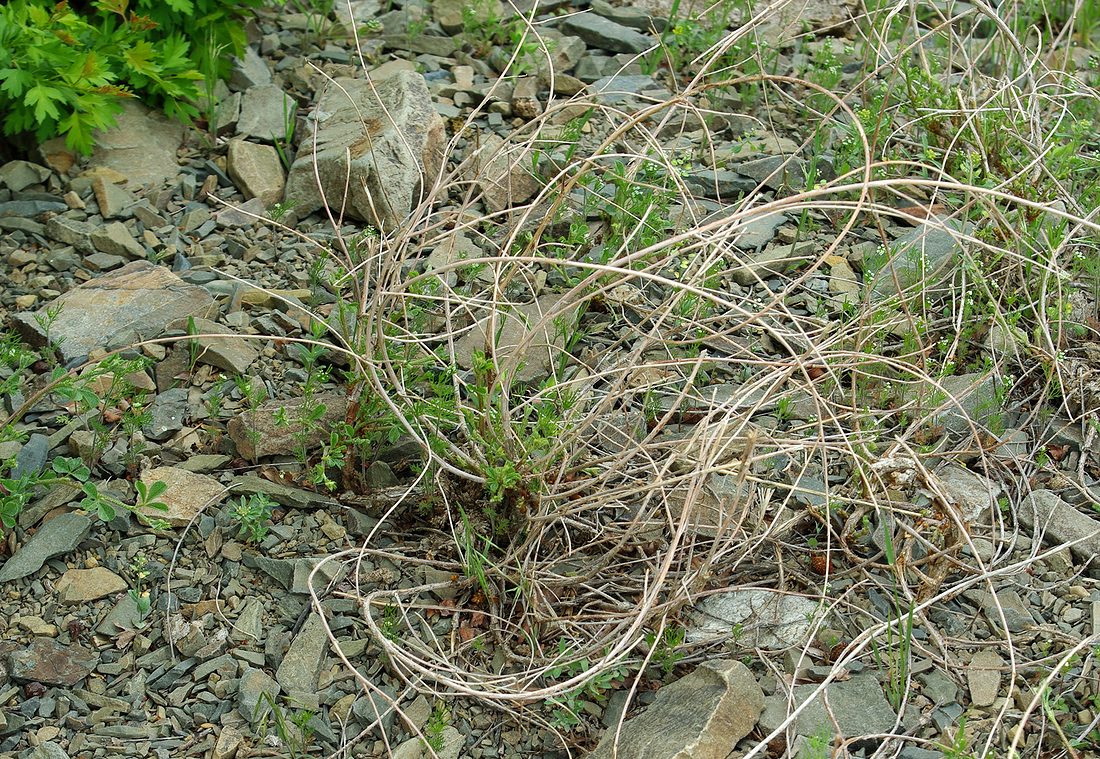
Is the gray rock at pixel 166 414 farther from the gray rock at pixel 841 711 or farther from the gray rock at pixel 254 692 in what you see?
the gray rock at pixel 841 711

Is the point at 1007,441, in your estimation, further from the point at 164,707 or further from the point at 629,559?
the point at 164,707

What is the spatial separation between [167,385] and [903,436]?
1869 millimetres

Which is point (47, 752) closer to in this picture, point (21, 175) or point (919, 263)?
point (21, 175)

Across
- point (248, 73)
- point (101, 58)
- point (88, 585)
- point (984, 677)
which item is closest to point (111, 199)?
point (101, 58)

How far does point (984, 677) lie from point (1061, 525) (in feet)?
1.59

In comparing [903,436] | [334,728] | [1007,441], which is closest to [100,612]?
[334,728]

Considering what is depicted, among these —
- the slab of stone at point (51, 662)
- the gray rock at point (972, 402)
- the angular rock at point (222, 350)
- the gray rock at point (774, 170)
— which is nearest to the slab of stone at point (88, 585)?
the slab of stone at point (51, 662)

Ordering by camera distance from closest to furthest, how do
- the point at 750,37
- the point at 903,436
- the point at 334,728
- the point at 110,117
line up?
the point at 334,728 < the point at 903,436 < the point at 110,117 < the point at 750,37

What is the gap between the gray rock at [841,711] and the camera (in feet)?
7.63

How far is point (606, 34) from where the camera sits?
4180mm

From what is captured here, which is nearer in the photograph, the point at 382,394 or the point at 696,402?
the point at 382,394

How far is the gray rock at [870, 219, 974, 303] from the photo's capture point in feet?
10.4


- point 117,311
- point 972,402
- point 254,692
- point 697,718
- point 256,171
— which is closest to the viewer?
point 697,718

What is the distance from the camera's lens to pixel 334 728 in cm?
238
